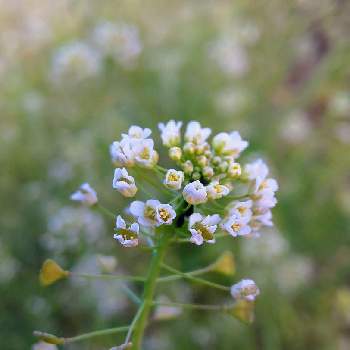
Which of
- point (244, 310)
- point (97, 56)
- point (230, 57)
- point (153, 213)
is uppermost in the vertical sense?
point (230, 57)

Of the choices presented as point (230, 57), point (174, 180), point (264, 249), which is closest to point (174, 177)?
point (174, 180)

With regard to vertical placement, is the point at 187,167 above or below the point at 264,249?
below

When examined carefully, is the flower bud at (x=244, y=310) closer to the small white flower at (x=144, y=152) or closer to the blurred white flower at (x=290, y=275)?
the small white flower at (x=144, y=152)

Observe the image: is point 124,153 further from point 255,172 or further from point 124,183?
point 255,172

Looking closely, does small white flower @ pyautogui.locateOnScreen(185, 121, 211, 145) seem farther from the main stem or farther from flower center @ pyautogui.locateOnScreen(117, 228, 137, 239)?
flower center @ pyautogui.locateOnScreen(117, 228, 137, 239)

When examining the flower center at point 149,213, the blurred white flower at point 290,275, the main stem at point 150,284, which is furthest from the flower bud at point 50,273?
the blurred white flower at point 290,275

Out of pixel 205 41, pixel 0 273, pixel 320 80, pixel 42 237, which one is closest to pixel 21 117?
pixel 42 237

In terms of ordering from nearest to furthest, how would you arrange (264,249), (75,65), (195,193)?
(195,193) < (264,249) < (75,65)

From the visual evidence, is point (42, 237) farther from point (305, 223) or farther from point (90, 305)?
point (305, 223)
